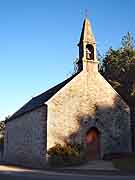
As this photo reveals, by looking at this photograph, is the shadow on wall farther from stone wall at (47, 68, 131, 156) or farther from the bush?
the bush

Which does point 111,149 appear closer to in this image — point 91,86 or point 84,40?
point 91,86

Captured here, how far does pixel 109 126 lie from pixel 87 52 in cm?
808

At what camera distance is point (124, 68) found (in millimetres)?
39562

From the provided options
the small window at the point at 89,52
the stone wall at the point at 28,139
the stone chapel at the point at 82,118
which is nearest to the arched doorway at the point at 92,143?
the stone chapel at the point at 82,118

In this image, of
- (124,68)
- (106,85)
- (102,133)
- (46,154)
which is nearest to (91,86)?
(106,85)

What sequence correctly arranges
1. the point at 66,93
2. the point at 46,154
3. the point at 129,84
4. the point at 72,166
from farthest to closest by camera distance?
the point at 129,84 < the point at 66,93 < the point at 46,154 < the point at 72,166

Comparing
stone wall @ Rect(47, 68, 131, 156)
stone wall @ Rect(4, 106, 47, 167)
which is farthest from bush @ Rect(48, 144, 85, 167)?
stone wall @ Rect(4, 106, 47, 167)

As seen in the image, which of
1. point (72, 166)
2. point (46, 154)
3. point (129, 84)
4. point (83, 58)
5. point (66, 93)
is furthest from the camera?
point (129, 84)

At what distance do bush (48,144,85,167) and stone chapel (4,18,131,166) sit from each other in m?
0.80

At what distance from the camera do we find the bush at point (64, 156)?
25219mm

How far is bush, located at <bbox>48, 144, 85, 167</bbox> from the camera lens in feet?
82.7

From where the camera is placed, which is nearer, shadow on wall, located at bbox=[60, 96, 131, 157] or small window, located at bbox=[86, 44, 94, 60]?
shadow on wall, located at bbox=[60, 96, 131, 157]

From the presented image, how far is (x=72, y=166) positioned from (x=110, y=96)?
31.2ft

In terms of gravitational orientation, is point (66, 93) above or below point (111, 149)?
above
